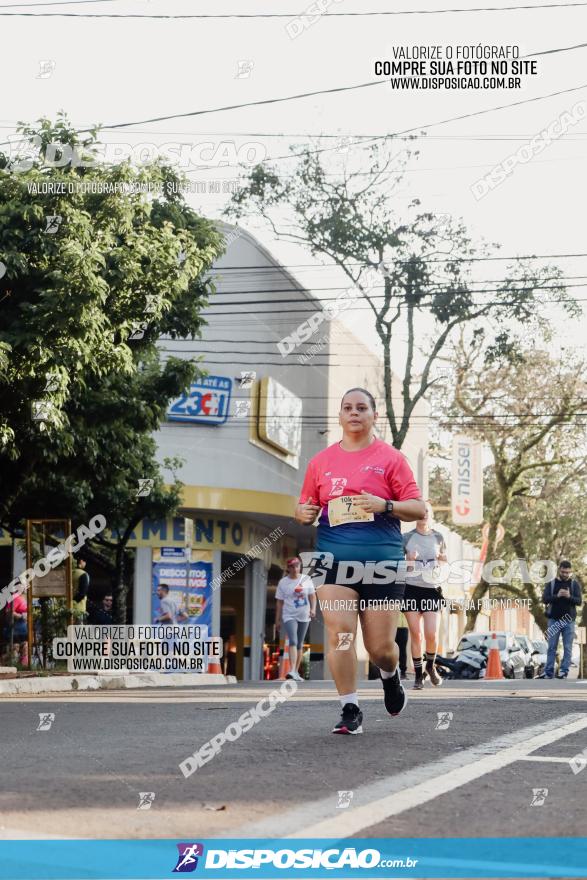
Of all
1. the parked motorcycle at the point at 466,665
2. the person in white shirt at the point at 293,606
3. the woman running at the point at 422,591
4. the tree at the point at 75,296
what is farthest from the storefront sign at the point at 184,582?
the woman running at the point at 422,591

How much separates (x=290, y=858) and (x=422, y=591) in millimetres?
9252

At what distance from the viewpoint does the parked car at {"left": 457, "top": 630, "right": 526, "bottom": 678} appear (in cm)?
3275

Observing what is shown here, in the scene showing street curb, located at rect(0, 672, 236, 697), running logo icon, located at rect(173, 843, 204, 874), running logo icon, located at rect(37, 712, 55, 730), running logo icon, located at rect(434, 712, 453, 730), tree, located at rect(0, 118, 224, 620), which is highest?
tree, located at rect(0, 118, 224, 620)

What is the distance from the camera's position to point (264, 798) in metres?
5.03

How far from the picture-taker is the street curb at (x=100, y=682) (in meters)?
15.1

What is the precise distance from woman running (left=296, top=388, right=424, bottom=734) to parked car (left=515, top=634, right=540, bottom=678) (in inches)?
1101

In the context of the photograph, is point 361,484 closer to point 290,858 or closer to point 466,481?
point 290,858

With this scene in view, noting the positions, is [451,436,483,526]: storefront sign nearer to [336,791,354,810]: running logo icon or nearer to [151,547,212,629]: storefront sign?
[151,547,212,629]: storefront sign

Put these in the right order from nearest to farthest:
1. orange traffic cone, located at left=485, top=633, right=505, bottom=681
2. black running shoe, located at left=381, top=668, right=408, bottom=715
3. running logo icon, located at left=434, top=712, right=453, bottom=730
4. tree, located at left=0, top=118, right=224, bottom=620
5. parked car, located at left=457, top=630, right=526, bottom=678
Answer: running logo icon, located at left=434, top=712, right=453, bottom=730 < black running shoe, located at left=381, top=668, right=408, bottom=715 < tree, located at left=0, top=118, right=224, bottom=620 < orange traffic cone, located at left=485, top=633, right=505, bottom=681 < parked car, located at left=457, top=630, right=526, bottom=678

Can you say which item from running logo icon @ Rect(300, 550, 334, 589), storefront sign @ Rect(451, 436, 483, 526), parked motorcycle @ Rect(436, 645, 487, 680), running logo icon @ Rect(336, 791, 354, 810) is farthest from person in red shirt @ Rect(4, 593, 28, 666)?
storefront sign @ Rect(451, 436, 483, 526)

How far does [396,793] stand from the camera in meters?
5.20

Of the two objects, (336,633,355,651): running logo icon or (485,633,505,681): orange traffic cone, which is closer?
(336,633,355,651): running logo icon

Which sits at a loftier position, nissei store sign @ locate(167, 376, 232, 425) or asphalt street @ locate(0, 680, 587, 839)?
nissei store sign @ locate(167, 376, 232, 425)

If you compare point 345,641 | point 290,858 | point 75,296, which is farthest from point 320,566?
point 75,296
